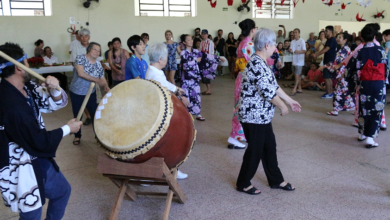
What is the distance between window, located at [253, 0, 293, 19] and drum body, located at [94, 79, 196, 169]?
443 inches

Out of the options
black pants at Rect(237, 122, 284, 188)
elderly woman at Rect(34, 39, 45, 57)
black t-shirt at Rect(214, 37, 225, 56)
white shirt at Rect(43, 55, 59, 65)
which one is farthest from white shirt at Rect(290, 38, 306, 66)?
elderly woman at Rect(34, 39, 45, 57)

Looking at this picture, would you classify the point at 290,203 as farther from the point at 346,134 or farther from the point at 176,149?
the point at 346,134

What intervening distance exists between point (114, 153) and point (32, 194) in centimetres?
50

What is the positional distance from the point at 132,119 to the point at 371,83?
9.67 feet

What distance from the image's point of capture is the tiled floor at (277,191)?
2.45m

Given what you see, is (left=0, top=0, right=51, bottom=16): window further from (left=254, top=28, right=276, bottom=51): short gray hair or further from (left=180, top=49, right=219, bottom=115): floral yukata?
(left=254, top=28, right=276, bottom=51): short gray hair

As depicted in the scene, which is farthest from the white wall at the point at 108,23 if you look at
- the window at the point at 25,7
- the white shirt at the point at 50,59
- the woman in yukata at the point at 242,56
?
the woman in yukata at the point at 242,56

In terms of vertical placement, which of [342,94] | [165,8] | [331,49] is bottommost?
[342,94]

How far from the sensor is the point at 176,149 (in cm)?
210

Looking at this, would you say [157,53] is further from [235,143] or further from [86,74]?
[235,143]

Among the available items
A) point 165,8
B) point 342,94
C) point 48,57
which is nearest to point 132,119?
point 342,94

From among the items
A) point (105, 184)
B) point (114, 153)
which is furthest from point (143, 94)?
point (105, 184)

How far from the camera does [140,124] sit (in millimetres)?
1935

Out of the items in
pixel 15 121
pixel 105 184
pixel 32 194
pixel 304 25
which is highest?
pixel 304 25
